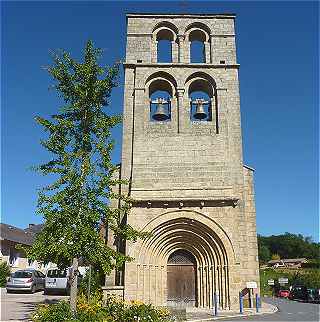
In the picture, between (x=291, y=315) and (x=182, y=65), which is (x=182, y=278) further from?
(x=182, y=65)

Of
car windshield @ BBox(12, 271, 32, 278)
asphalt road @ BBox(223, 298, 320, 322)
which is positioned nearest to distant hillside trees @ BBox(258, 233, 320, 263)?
asphalt road @ BBox(223, 298, 320, 322)

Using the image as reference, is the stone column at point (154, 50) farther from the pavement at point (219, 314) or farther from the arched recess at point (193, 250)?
the pavement at point (219, 314)

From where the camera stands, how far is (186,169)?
18.0 meters

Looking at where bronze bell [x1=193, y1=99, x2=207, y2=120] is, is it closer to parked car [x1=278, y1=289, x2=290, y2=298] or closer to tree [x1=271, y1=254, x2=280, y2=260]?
parked car [x1=278, y1=289, x2=290, y2=298]

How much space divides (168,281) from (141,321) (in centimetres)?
736

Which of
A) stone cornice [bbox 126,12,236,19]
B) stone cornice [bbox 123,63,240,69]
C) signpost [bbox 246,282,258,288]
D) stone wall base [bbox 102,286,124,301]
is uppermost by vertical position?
stone cornice [bbox 126,12,236,19]

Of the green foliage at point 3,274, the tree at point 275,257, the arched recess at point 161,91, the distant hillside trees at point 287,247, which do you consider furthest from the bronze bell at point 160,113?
the tree at point 275,257

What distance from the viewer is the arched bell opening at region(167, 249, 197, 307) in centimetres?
1739

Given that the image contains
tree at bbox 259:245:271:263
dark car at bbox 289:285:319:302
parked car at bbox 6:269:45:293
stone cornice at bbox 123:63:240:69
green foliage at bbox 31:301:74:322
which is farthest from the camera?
tree at bbox 259:245:271:263

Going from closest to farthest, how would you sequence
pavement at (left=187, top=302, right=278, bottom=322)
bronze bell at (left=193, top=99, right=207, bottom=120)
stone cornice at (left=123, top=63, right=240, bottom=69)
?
1. pavement at (left=187, top=302, right=278, bottom=322)
2. bronze bell at (left=193, top=99, right=207, bottom=120)
3. stone cornice at (left=123, top=63, right=240, bottom=69)

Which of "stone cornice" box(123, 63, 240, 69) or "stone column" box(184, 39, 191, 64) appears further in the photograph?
"stone column" box(184, 39, 191, 64)

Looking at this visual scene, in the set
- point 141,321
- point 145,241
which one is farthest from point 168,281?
point 141,321

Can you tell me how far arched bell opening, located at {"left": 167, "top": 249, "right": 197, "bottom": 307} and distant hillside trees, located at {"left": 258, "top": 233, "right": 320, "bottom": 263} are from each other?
2731 inches

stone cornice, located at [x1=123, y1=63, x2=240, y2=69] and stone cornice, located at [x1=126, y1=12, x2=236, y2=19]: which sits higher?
stone cornice, located at [x1=126, y1=12, x2=236, y2=19]
